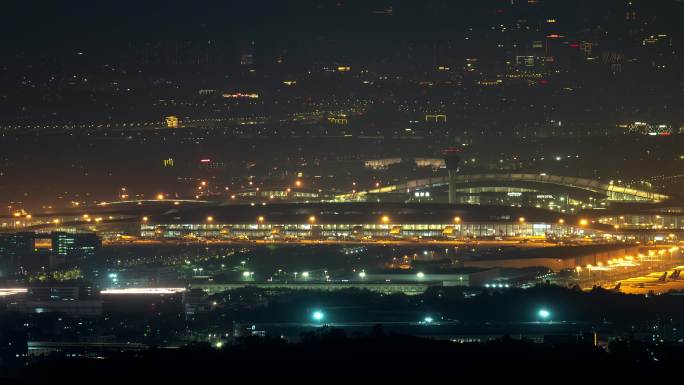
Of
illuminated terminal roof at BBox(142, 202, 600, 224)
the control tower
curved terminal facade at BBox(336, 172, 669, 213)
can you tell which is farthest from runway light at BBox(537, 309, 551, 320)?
the control tower

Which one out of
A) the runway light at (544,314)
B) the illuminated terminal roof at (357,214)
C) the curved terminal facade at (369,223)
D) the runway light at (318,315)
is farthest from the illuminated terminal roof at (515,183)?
the runway light at (318,315)

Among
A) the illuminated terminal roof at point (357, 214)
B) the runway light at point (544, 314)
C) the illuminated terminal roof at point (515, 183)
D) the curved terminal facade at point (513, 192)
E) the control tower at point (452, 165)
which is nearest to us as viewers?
the runway light at point (544, 314)

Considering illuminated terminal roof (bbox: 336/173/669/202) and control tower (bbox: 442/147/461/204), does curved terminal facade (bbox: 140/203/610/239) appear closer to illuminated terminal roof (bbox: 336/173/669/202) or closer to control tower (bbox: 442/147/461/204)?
control tower (bbox: 442/147/461/204)

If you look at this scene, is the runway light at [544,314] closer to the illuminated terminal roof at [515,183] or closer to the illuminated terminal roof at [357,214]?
the illuminated terminal roof at [357,214]

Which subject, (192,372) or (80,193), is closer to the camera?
(192,372)

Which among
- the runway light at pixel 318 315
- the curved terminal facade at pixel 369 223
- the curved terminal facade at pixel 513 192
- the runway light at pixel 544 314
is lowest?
the runway light at pixel 544 314

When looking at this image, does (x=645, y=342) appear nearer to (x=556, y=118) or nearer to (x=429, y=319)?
(x=429, y=319)

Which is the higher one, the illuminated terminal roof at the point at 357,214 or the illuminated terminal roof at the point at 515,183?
the illuminated terminal roof at the point at 515,183

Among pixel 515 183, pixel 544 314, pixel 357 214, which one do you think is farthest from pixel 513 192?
pixel 544 314

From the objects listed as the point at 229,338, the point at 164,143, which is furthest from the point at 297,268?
the point at 164,143
